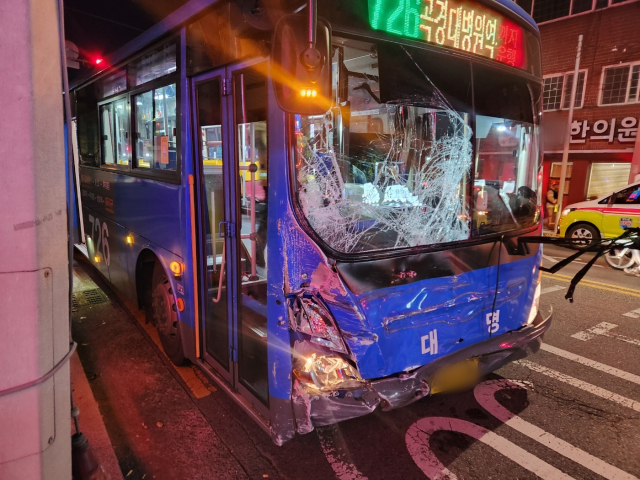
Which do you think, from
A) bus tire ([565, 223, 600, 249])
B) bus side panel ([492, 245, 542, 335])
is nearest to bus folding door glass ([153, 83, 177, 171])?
bus side panel ([492, 245, 542, 335])

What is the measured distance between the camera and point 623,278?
845 cm

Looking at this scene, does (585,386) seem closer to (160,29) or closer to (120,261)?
(160,29)

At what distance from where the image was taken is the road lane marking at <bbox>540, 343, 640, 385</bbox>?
14.4 ft

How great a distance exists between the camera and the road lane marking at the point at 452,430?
2.95 metres

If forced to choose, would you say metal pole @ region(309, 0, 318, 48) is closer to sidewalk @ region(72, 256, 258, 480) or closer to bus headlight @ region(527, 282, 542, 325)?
sidewalk @ region(72, 256, 258, 480)

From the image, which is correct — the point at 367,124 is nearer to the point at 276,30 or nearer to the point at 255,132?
the point at 276,30

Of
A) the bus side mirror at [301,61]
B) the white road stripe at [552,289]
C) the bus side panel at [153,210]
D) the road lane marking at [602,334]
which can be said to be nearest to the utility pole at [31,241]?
the bus side mirror at [301,61]

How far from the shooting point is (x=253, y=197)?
316 centimetres

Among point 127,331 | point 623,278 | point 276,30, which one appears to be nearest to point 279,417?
point 276,30

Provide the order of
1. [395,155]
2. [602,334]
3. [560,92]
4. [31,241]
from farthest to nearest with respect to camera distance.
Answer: [560,92] → [602,334] → [395,155] → [31,241]

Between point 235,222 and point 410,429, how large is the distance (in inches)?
83.8

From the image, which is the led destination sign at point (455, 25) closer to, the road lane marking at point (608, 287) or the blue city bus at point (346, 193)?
the blue city bus at point (346, 193)

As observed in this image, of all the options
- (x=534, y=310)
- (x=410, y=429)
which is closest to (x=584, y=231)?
(x=534, y=310)

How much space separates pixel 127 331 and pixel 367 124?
409 centimetres
